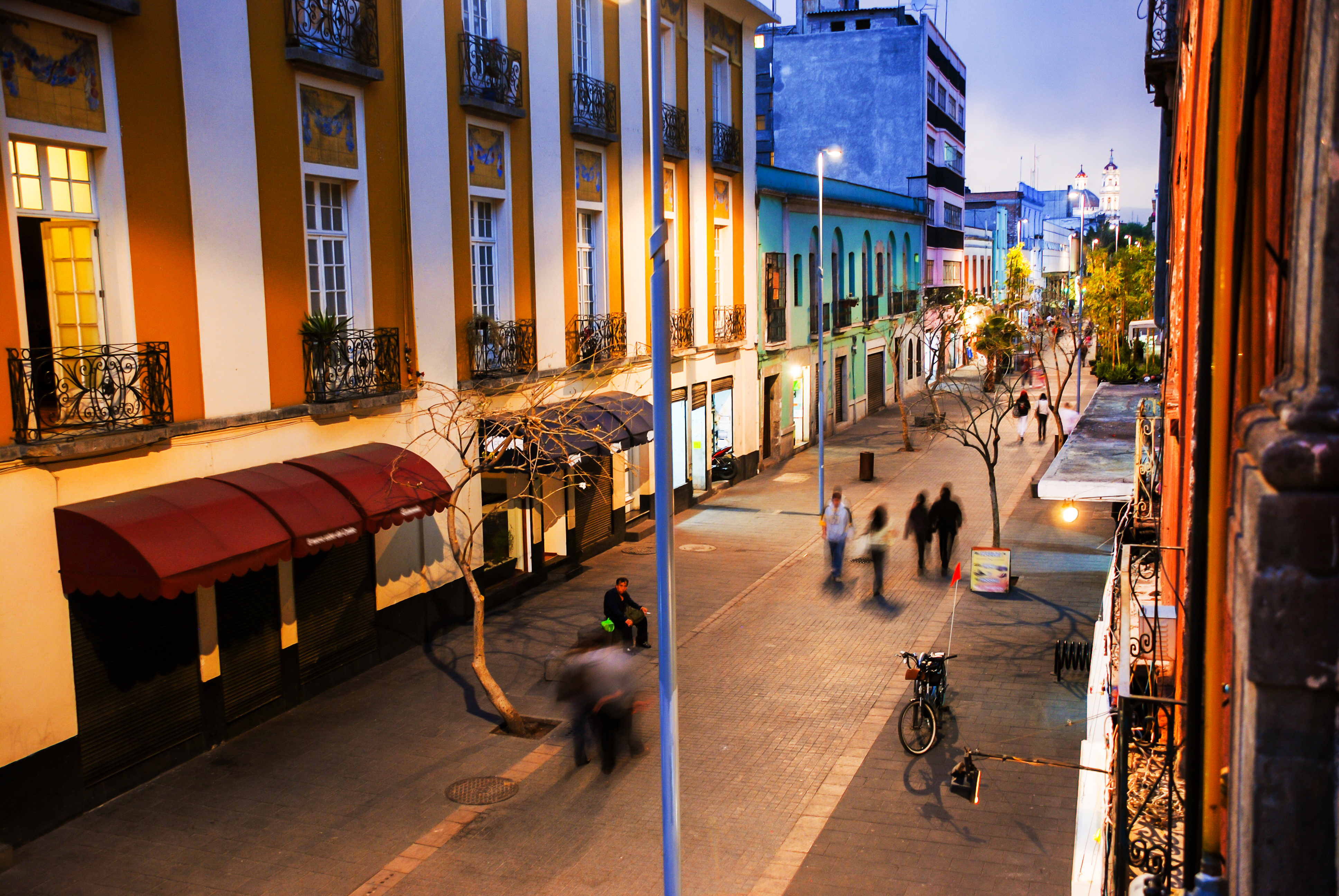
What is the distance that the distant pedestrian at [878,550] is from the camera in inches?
779

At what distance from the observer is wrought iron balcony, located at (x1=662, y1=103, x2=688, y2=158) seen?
25375mm

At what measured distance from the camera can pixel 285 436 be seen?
14.1 metres

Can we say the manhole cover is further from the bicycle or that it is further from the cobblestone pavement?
the bicycle

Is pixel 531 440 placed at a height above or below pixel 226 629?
above

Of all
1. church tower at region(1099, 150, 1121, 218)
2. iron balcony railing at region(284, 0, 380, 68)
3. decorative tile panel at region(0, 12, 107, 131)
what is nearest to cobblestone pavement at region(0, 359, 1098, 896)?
decorative tile panel at region(0, 12, 107, 131)

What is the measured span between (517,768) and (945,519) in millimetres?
11127

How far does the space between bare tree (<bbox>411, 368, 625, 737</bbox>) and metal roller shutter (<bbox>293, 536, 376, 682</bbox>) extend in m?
1.47

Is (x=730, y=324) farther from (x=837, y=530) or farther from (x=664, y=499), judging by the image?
(x=664, y=499)

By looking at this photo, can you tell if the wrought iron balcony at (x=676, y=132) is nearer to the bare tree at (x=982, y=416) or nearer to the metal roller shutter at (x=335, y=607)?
the bare tree at (x=982, y=416)

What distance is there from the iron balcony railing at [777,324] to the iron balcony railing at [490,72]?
15.4m

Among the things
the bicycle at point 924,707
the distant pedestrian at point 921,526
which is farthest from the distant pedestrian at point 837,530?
the bicycle at point 924,707

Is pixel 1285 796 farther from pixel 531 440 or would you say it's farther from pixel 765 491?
pixel 765 491

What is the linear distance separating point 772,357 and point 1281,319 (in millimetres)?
31040

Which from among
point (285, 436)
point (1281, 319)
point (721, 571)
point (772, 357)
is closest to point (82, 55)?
point (285, 436)
